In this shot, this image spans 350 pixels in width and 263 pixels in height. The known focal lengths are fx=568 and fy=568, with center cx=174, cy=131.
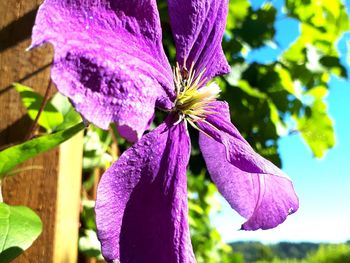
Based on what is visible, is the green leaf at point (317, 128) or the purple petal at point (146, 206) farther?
the green leaf at point (317, 128)

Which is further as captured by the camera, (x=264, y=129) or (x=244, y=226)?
(x=264, y=129)

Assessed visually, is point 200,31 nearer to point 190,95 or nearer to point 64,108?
point 190,95

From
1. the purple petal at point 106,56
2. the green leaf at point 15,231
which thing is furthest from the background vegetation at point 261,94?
the purple petal at point 106,56

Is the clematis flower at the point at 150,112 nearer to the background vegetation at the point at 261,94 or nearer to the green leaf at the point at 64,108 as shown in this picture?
the green leaf at the point at 64,108

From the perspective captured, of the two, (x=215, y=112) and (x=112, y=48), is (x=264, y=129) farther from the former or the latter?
(x=112, y=48)

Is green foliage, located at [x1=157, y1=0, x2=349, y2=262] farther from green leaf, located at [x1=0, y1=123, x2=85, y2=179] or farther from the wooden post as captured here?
green leaf, located at [x1=0, y1=123, x2=85, y2=179]

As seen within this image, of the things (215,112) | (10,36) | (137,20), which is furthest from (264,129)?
(137,20)

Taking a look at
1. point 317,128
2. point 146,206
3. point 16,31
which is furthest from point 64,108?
point 317,128
